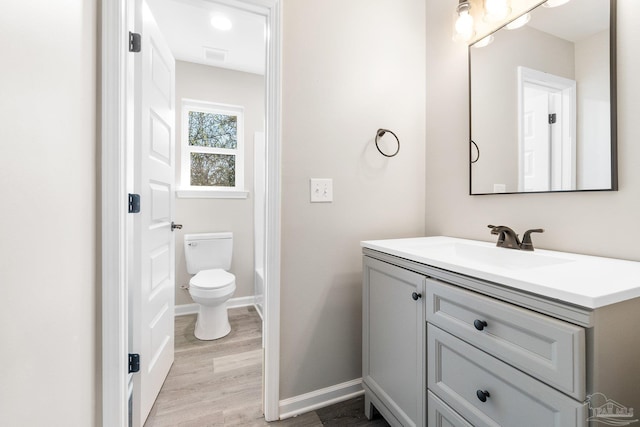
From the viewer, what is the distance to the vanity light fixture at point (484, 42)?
1.38m

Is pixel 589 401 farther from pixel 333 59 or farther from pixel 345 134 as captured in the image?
pixel 333 59

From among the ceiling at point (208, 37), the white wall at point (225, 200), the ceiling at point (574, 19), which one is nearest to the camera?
the ceiling at point (574, 19)

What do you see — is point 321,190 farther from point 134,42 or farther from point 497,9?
point 497,9

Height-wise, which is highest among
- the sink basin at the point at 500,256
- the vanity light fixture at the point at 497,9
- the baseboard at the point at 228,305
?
the vanity light fixture at the point at 497,9

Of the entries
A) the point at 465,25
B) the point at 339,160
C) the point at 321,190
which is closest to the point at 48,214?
the point at 321,190

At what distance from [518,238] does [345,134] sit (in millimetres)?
983

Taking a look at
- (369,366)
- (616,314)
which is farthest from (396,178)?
(616,314)

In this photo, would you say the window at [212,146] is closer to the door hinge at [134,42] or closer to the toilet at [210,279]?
the toilet at [210,279]

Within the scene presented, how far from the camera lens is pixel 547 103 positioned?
3.72 feet

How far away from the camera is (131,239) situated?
3.99 feet

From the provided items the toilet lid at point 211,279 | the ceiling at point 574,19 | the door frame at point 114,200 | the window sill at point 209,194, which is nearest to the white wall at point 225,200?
the window sill at point 209,194

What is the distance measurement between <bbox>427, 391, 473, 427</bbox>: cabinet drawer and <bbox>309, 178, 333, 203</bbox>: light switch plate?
38.1 inches

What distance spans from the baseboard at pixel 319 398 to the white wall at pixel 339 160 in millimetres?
31

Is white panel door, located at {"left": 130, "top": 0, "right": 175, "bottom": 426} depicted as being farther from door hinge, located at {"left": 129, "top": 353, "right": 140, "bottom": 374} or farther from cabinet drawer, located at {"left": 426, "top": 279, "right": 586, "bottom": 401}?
cabinet drawer, located at {"left": 426, "top": 279, "right": 586, "bottom": 401}
